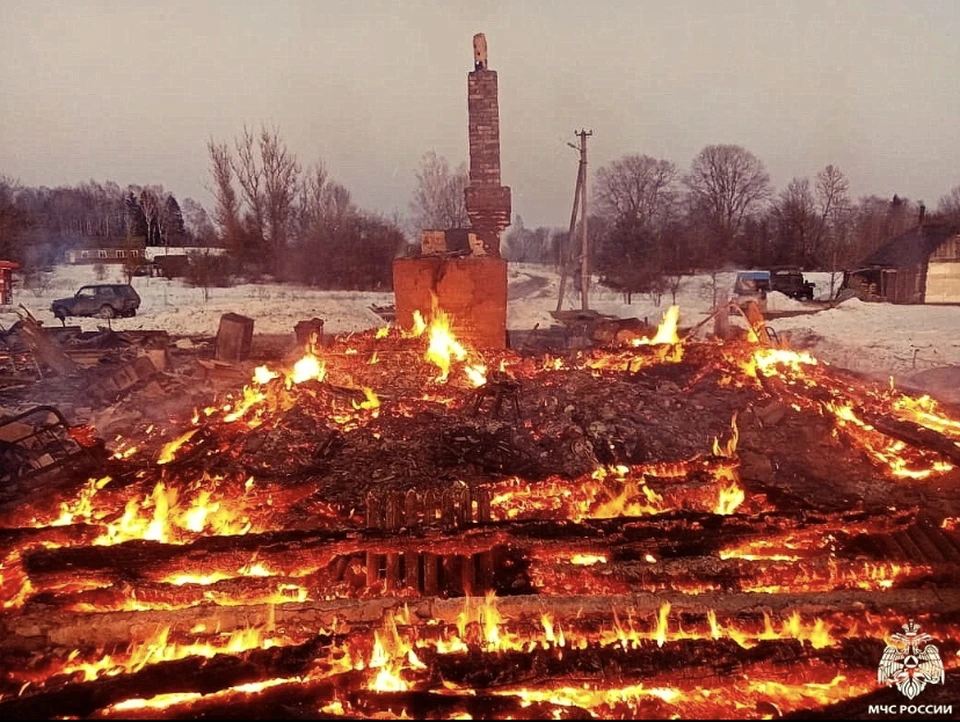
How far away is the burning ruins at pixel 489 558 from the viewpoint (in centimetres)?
331

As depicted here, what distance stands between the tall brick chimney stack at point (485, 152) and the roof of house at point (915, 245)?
27.9m

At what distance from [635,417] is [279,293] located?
25.5 meters

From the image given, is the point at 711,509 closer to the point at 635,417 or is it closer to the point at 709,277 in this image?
the point at 635,417

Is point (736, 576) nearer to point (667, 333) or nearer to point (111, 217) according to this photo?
point (667, 333)

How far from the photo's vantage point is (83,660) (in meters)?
3.61

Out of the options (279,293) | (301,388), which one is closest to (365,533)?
(301,388)

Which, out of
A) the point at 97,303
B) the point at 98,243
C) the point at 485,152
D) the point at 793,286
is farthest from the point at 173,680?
the point at 98,243

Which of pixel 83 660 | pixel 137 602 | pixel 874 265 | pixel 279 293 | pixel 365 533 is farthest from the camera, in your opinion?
pixel 874 265

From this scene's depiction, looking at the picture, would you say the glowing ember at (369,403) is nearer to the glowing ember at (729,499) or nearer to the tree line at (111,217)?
the glowing ember at (729,499)

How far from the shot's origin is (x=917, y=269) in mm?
30641

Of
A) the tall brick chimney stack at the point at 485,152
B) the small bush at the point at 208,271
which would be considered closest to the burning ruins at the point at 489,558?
the tall brick chimney stack at the point at 485,152

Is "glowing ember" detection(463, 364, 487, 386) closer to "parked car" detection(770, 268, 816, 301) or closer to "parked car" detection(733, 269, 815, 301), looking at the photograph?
"parked car" detection(733, 269, 815, 301)

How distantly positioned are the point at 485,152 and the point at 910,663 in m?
11.1

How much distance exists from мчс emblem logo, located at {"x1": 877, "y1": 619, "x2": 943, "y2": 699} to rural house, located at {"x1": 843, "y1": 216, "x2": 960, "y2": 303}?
33.1 m
